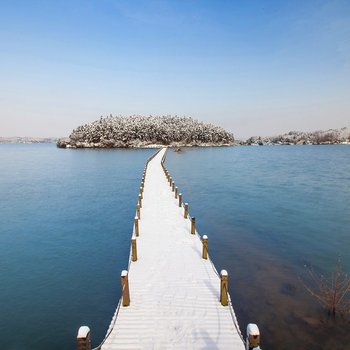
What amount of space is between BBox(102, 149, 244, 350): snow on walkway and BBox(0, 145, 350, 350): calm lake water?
2475 mm

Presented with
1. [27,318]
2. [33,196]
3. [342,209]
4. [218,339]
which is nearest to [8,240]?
[27,318]

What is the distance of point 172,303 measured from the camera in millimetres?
10211

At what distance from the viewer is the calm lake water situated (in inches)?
470

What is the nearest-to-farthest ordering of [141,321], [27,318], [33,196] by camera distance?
[141,321]
[27,318]
[33,196]

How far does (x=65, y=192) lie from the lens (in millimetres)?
41031

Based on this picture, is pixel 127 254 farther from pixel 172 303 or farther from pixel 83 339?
pixel 83 339

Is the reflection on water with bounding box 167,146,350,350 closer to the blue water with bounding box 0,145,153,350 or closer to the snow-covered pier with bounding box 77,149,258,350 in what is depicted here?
the snow-covered pier with bounding box 77,149,258,350

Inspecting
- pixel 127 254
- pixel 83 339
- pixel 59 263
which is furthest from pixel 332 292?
pixel 59 263

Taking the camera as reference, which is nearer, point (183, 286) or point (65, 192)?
point (183, 286)

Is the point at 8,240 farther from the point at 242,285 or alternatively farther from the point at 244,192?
the point at 244,192

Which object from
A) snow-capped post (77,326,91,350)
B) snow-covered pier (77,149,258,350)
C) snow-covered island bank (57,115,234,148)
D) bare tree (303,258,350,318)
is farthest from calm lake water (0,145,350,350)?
snow-covered island bank (57,115,234,148)

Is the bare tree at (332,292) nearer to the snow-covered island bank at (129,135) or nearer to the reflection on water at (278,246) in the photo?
the reflection on water at (278,246)

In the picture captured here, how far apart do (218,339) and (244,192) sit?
3314cm

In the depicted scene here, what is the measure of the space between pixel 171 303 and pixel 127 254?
393 inches
